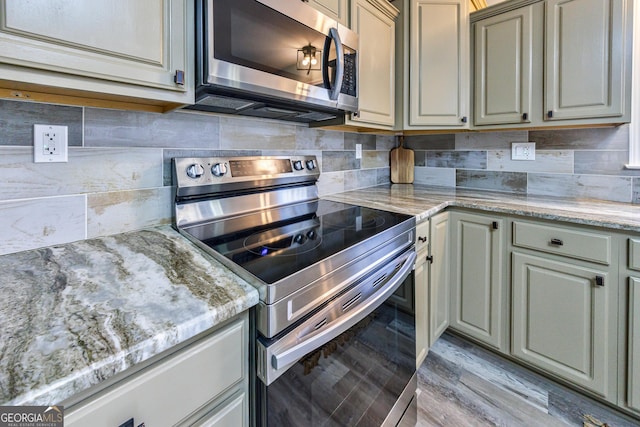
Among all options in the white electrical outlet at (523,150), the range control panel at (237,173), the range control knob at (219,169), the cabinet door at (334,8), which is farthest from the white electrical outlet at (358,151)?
the range control knob at (219,169)

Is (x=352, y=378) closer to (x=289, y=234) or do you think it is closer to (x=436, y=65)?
(x=289, y=234)

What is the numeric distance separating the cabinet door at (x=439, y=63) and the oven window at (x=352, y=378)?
4.02 feet

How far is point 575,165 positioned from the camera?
1.90 metres

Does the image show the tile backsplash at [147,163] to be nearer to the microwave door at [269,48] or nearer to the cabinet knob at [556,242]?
the microwave door at [269,48]

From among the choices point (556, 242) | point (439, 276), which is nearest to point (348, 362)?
point (439, 276)

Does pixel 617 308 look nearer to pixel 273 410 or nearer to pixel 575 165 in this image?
pixel 575 165

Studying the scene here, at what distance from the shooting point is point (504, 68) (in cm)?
190

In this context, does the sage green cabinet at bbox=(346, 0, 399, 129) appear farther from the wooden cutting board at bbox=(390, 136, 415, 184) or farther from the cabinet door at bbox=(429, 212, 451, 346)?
the cabinet door at bbox=(429, 212, 451, 346)

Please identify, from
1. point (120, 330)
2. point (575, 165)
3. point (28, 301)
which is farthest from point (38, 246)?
point (575, 165)

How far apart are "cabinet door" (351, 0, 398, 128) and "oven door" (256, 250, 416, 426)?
3.03 feet

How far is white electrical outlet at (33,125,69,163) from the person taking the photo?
92cm

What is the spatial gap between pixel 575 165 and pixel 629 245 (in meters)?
0.82

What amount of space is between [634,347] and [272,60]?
1922mm

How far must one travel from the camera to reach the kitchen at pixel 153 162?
917mm
